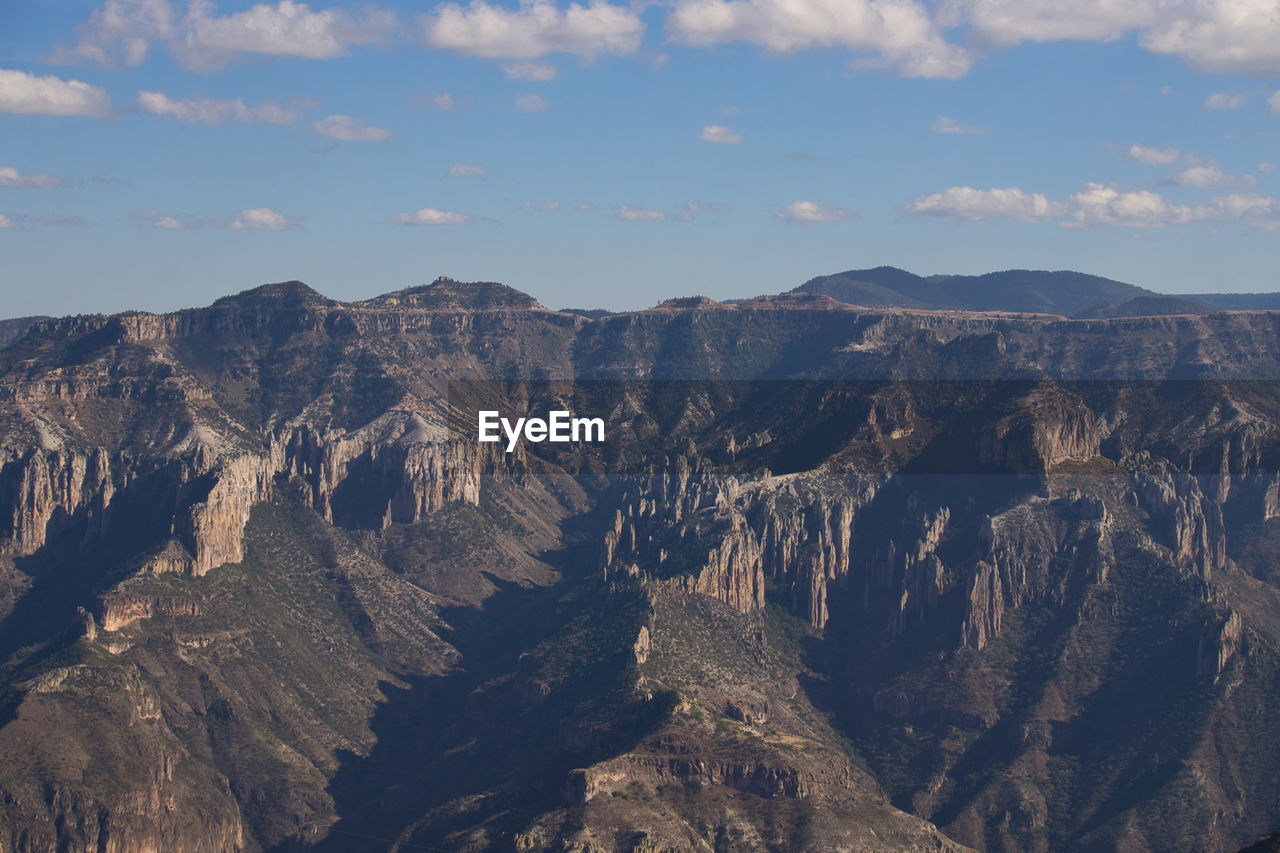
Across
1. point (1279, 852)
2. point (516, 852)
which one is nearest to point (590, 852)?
point (516, 852)

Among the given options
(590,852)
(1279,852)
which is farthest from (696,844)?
(1279,852)

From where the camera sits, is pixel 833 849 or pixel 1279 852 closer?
pixel 1279 852

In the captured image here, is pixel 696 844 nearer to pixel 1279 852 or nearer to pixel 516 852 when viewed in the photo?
pixel 516 852

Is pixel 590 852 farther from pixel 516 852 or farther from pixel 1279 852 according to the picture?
pixel 1279 852

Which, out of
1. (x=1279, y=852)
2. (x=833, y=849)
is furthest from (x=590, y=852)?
(x=1279, y=852)

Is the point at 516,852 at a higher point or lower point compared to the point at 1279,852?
lower

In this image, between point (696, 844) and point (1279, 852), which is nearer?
point (1279, 852)

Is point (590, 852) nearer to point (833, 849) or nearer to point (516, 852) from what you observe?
point (516, 852)

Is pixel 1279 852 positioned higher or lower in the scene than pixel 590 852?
higher
